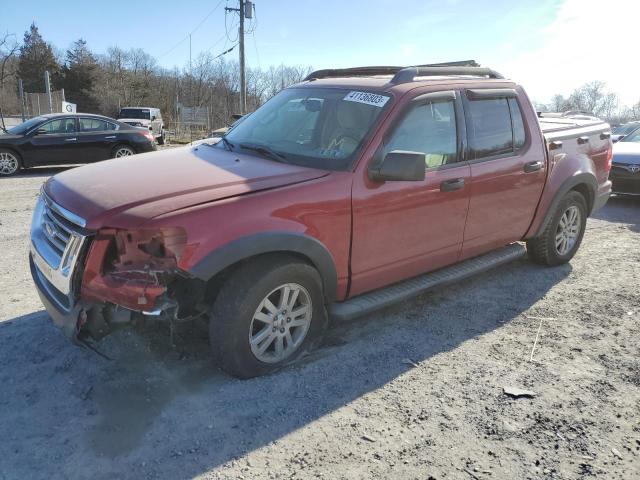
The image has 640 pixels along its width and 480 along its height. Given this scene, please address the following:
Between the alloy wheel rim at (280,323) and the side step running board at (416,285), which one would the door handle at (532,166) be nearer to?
the side step running board at (416,285)

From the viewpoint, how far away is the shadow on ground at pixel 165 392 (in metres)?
2.65

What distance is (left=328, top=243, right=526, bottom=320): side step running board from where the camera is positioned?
366 centimetres

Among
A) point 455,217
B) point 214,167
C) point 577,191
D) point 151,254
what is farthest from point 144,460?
point 577,191

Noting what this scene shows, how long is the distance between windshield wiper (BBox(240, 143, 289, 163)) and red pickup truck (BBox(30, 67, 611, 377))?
2 centimetres

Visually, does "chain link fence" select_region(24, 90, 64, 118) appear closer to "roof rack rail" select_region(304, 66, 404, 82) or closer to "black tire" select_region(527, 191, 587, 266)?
"roof rack rail" select_region(304, 66, 404, 82)

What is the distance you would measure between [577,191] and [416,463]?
4062 mm

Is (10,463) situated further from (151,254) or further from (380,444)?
(380,444)

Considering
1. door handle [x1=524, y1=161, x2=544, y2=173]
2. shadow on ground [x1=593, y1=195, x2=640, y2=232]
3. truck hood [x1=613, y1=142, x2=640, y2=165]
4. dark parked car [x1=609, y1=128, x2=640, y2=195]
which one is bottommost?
shadow on ground [x1=593, y1=195, x2=640, y2=232]

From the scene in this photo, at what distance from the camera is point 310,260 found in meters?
3.44

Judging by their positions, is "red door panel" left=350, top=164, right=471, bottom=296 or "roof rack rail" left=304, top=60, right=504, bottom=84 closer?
"red door panel" left=350, top=164, right=471, bottom=296

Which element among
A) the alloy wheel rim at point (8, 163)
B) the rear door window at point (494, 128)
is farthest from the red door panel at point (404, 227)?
the alloy wheel rim at point (8, 163)

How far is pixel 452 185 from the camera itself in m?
4.06

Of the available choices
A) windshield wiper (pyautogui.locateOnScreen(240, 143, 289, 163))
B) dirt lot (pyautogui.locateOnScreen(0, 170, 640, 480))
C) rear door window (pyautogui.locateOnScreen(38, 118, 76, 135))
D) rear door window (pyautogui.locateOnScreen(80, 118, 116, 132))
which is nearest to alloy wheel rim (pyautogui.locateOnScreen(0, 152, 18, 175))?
rear door window (pyautogui.locateOnScreen(38, 118, 76, 135))

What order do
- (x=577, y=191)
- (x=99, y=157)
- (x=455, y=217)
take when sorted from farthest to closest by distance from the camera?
(x=99, y=157)
(x=577, y=191)
(x=455, y=217)
